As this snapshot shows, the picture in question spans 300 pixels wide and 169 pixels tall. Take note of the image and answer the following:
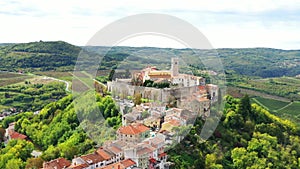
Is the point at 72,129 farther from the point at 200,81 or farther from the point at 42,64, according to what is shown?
Answer: the point at 42,64

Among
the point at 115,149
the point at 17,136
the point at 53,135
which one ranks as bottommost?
the point at 17,136

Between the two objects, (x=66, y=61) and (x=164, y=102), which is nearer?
(x=164, y=102)

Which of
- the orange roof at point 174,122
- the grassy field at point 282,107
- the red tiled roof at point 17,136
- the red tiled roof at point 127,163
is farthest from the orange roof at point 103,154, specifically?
the grassy field at point 282,107

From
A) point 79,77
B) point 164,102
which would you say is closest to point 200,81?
point 164,102

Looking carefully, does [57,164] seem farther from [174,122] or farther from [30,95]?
[30,95]

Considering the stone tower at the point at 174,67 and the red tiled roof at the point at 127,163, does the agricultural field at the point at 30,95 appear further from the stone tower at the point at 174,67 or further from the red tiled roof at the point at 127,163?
the red tiled roof at the point at 127,163

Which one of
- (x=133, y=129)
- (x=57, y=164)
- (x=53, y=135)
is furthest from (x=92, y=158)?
(x=53, y=135)
